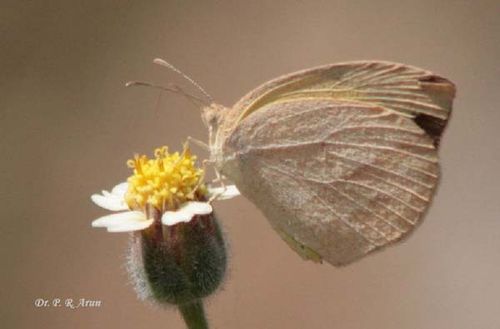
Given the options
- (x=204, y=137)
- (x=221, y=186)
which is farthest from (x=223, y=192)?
(x=204, y=137)

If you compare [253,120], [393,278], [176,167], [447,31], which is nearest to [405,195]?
[253,120]

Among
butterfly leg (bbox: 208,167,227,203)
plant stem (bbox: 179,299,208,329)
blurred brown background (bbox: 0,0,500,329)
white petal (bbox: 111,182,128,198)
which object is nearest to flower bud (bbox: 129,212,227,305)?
plant stem (bbox: 179,299,208,329)

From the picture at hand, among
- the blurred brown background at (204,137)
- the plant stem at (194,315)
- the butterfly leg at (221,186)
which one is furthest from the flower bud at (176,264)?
the blurred brown background at (204,137)

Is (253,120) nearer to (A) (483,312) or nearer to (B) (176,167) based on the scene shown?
(B) (176,167)

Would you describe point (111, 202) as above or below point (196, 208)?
above

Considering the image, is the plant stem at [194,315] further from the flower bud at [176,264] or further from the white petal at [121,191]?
the white petal at [121,191]

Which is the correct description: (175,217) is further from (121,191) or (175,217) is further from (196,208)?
(121,191)

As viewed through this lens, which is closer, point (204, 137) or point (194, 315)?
point (194, 315)
